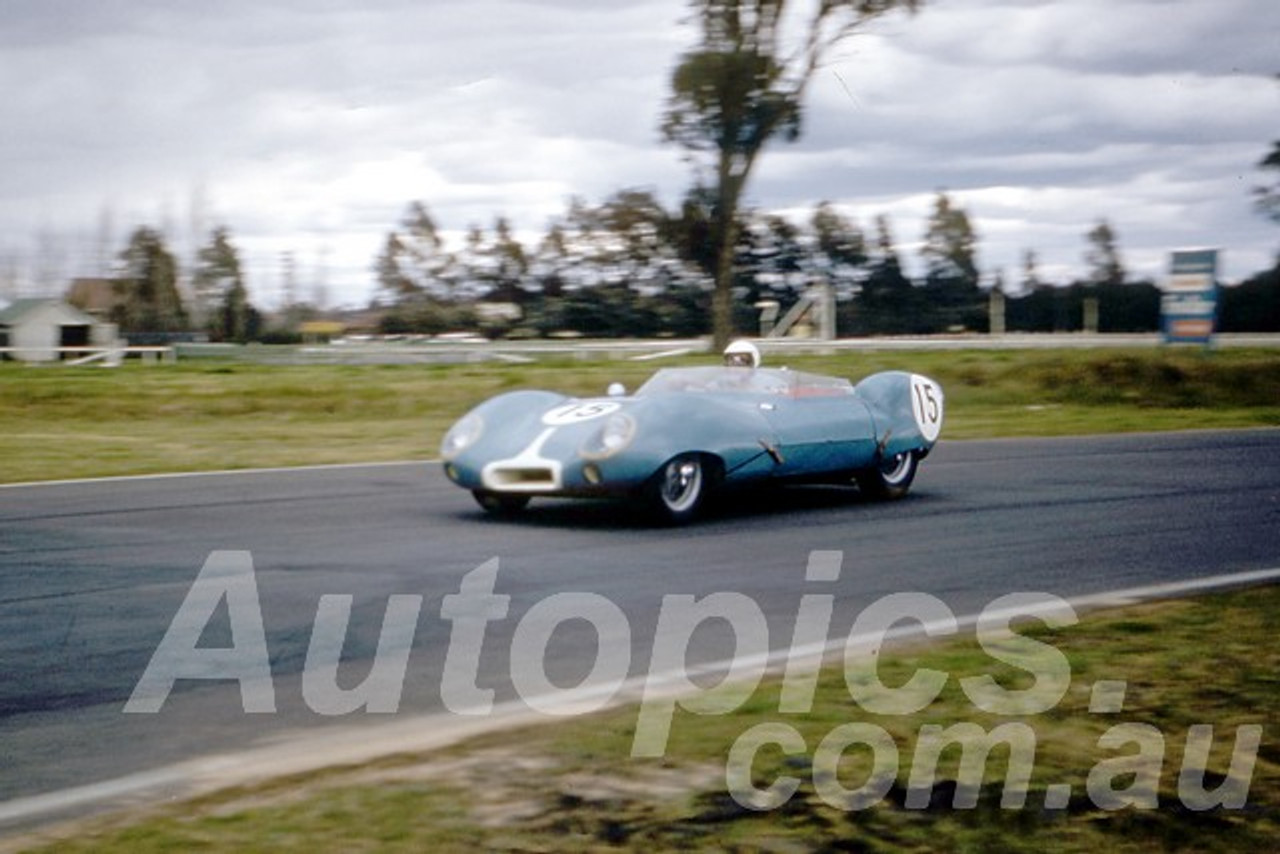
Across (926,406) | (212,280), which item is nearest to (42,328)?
(212,280)

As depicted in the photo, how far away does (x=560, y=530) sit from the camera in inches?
352

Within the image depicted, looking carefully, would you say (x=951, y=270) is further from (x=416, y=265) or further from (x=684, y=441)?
(x=684, y=441)

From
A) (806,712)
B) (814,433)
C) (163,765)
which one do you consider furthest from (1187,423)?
(163,765)

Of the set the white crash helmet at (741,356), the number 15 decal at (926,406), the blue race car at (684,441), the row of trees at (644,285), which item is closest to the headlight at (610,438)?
the blue race car at (684,441)

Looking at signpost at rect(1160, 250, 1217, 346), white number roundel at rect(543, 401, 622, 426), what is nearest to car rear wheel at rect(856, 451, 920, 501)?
white number roundel at rect(543, 401, 622, 426)

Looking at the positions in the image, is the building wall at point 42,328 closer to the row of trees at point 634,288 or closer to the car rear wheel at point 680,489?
the row of trees at point 634,288

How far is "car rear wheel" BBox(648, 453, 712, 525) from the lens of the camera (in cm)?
899

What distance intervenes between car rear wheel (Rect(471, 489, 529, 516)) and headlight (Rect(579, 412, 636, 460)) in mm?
730

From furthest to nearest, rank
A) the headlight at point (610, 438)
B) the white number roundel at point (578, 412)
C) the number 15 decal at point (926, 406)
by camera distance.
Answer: the number 15 decal at point (926, 406), the white number roundel at point (578, 412), the headlight at point (610, 438)

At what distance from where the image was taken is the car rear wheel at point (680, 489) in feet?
29.5

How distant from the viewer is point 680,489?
920cm

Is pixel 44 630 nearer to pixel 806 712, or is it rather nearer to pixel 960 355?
pixel 806 712

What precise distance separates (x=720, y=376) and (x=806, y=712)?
530cm

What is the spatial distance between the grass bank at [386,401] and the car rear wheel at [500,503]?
3987 millimetres
